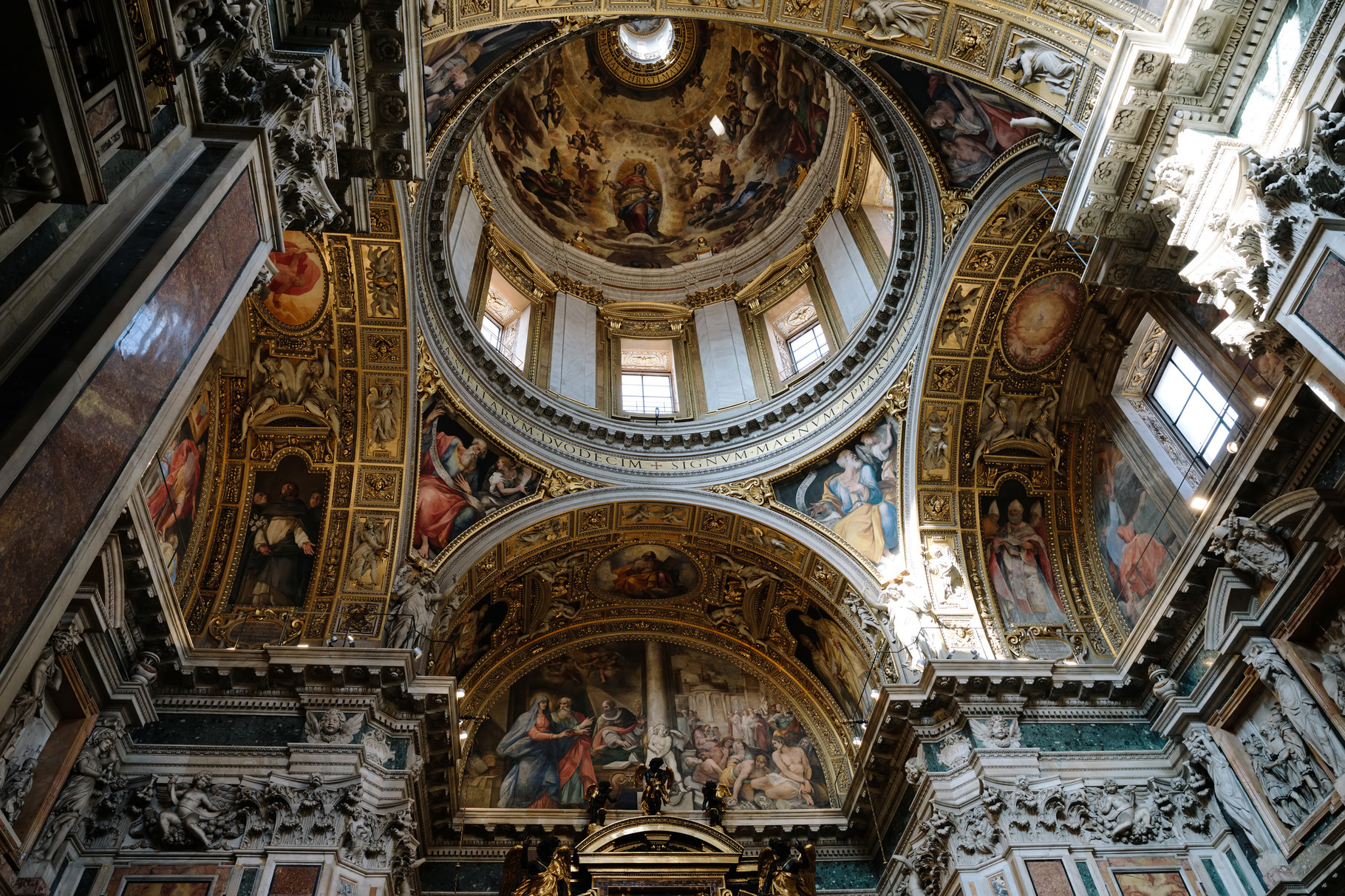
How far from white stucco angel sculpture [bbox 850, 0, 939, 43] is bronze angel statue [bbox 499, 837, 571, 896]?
11.3 meters

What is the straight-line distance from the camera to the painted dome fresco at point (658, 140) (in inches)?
846

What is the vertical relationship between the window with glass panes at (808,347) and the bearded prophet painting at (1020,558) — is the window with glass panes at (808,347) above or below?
above

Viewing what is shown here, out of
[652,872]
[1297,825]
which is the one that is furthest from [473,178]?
[1297,825]

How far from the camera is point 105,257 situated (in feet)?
17.2

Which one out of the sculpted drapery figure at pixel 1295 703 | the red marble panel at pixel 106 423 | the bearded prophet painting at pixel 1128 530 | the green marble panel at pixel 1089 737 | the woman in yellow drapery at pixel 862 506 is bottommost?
the red marble panel at pixel 106 423

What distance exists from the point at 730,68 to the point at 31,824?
67.0 ft

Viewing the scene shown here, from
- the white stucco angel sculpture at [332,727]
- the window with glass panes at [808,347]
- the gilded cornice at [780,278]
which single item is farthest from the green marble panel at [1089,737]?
the gilded cornice at [780,278]

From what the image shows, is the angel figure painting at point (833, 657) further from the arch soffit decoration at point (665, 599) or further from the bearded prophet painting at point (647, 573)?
the bearded prophet painting at point (647, 573)

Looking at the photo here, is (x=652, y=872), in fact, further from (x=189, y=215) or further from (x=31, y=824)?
(x=189, y=215)

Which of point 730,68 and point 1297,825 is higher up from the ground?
point 730,68

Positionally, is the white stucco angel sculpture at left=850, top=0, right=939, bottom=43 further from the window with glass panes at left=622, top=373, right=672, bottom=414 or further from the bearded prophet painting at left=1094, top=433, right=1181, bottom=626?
the window with glass panes at left=622, top=373, right=672, bottom=414

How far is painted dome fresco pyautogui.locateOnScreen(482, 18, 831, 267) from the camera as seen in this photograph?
21.5m

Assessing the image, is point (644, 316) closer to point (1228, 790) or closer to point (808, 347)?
point (808, 347)

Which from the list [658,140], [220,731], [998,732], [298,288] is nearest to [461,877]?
[220,731]
